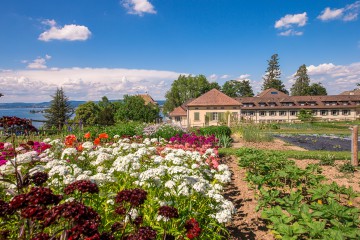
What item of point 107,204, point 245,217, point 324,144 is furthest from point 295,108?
point 107,204

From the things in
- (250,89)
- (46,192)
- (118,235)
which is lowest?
(118,235)

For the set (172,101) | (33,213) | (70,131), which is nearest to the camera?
(33,213)

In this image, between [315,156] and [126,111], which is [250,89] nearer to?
[126,111]

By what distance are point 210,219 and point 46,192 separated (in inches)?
101

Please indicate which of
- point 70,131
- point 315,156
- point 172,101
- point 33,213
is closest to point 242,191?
point 33,213

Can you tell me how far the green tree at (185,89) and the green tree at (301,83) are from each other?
82.9ft

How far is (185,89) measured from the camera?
2418 inches

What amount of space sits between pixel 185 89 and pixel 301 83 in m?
33.3

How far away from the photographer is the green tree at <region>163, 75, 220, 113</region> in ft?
200

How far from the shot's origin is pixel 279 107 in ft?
154

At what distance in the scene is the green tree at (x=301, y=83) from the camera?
65.2 meters

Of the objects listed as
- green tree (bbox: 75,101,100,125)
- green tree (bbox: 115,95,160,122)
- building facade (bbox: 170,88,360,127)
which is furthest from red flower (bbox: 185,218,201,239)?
green tree (bbox: 75,101,100,125)

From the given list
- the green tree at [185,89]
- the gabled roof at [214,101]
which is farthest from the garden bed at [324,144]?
the green tree at [185,89]

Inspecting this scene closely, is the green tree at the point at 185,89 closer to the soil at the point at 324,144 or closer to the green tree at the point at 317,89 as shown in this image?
the green tree at the point at 317,89
